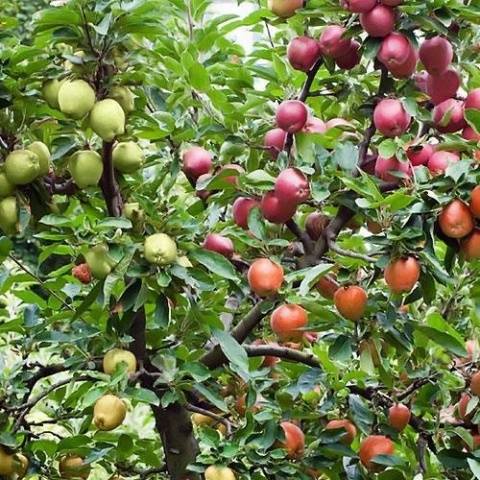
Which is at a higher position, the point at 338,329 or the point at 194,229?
the point at 194,229

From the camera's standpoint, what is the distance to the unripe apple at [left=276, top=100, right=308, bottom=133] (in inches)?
48.1

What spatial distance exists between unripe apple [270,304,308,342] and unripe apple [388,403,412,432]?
201mm

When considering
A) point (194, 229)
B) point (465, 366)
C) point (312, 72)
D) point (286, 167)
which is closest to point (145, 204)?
point (194, 229)

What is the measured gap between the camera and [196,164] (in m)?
1.36

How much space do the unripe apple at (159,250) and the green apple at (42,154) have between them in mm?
203

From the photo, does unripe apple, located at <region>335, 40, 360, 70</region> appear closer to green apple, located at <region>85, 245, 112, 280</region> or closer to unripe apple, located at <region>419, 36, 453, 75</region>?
unripe apple, located at <region>419, 36, 453, 75</region>

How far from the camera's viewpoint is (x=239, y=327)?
1362 millimetres

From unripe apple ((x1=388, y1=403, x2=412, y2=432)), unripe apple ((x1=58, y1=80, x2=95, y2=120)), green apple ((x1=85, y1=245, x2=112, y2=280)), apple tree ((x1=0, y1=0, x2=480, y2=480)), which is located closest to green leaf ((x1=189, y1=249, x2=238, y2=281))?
apple tree ((x1=0, y1=0, x2=480, y2=480))

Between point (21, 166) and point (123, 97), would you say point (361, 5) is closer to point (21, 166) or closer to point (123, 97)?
point (123, 97)

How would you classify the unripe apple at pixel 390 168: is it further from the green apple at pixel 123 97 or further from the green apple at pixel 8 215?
the green apple at pixel 8 215

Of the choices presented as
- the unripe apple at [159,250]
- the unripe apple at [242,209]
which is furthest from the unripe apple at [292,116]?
the unripe apple at [159,250]

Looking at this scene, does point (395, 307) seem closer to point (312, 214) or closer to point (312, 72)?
point (312, 214)

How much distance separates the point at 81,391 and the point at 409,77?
0.67 m

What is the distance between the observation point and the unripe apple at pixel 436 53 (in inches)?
46.6
